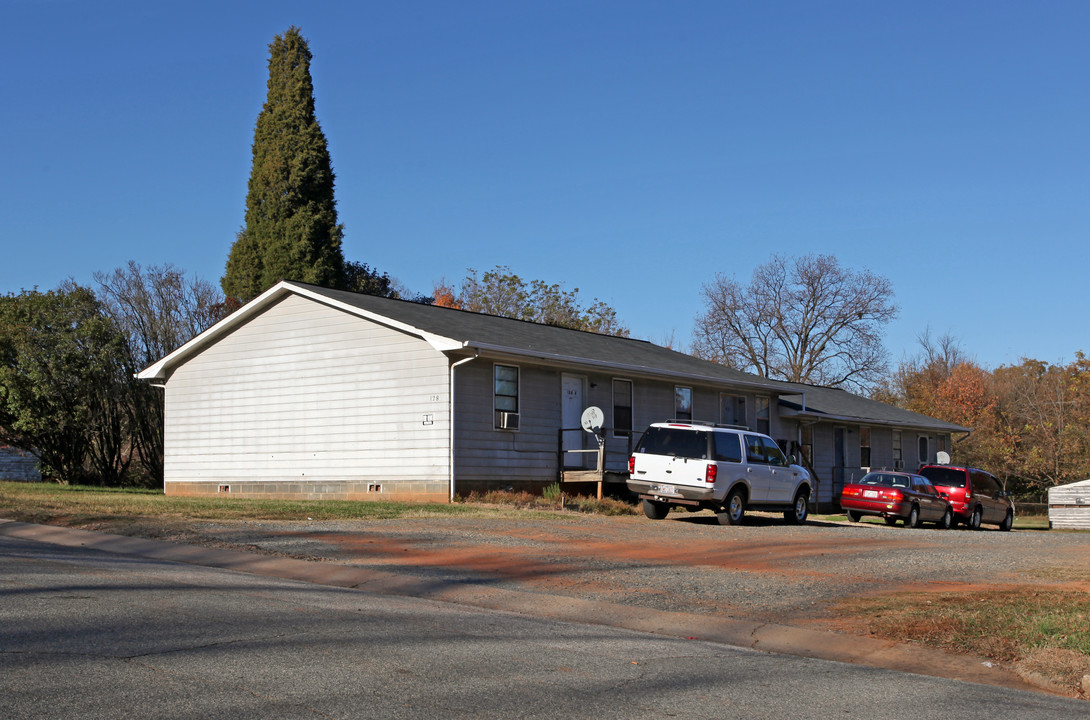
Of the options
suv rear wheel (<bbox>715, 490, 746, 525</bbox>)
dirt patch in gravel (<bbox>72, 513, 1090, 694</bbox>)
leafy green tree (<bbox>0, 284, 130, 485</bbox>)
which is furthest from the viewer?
leafy green tree (<bbox>0, 284, 130, 485</bbox>)

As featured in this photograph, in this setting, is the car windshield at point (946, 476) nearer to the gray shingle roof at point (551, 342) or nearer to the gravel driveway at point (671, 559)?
the gray shingle roof at point (551, 342)

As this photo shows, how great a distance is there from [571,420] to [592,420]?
7.62 feet

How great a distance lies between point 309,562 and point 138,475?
1188 inches

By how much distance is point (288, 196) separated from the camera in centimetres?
4328

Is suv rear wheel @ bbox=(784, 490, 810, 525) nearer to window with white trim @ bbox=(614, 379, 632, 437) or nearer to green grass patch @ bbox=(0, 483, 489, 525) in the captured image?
window with white trim @ bbox=(614, 379, 632, 437)

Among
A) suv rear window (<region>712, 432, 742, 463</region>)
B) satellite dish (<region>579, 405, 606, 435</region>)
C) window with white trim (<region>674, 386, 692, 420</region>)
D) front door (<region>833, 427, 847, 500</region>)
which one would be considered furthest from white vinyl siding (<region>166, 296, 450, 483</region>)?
front door (<region>833, 427, 847, 500</region>)

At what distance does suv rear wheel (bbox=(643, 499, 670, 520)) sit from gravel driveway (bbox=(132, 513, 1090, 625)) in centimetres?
244

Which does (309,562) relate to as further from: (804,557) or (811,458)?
(811,458)

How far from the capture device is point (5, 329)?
3397cm

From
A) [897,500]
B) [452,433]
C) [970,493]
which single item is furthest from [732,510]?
[970,493]

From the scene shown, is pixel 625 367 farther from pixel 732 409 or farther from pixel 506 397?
pixel 732 409

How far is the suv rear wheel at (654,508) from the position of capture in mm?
20944

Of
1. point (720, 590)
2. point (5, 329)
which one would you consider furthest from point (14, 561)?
point (5, 329)

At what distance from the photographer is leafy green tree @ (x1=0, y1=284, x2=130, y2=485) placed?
1347 inches
